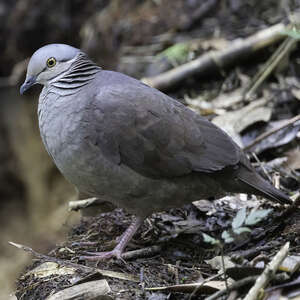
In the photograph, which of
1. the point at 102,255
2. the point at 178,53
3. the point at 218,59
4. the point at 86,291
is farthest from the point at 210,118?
the point at 86,291

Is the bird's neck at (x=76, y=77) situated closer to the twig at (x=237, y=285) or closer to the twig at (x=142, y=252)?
the twig at (x=142, y=252)

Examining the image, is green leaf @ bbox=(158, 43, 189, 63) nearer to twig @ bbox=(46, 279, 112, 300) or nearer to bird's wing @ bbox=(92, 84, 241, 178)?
bird's wing @ bbox=(92, 84, 241, 178)

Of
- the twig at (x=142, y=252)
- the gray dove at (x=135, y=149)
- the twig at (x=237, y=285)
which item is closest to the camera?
the twig at (x=237, y=285)

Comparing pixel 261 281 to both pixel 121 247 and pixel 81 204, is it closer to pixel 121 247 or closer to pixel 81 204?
pixel 121 247

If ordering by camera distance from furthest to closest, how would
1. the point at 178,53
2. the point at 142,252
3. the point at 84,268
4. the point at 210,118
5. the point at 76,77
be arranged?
the point at 178,53 < the point at 210,118 < the point at 76,77 < the point at 142,252 < the point at 84,268

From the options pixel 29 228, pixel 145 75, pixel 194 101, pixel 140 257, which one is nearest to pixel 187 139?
pixel 140 257

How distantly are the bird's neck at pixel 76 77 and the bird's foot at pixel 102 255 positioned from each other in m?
1.17

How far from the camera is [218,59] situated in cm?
579

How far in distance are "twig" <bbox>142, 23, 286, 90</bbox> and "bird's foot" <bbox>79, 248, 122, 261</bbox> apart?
2.51 metres

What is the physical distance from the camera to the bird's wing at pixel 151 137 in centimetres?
358

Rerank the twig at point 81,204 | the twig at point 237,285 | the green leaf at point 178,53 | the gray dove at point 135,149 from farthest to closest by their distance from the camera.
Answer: the green leaf at point 178,53 → the twig at point 81,204 → the gray dove at point 135,149 → the twig at point 237,285

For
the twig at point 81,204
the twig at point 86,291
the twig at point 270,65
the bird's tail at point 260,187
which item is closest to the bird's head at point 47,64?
the twig at point 81,204

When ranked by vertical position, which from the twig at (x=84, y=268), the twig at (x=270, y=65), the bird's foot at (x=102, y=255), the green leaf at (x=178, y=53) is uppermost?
the green leaf at (x=178, y=53)

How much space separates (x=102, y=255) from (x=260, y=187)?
1.21 meters
